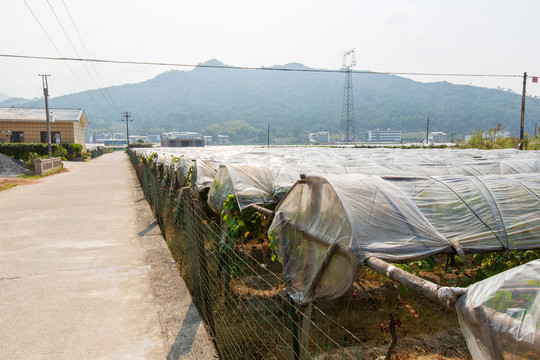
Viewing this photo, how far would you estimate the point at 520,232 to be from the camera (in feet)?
11.5

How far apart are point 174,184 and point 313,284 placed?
391 inches

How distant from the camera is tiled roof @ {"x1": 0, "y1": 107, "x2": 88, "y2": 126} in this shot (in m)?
38.5

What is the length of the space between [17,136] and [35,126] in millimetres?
1966

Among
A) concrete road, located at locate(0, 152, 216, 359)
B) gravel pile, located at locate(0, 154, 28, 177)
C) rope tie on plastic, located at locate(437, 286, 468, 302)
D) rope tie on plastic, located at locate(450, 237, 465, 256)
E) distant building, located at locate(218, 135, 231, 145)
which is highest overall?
distant building, located at locate(218, 135, 231, 145)

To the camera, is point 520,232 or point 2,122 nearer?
point 520,232

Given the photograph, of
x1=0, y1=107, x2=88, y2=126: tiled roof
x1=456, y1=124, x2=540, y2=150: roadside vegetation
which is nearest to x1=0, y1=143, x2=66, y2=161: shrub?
x1=0, y1=107, x2=88, y2=126: tiled roof

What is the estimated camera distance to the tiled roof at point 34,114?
126 ft

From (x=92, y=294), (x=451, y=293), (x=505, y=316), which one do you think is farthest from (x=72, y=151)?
(x=505, y=316)

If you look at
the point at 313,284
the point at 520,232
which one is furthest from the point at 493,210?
the point at 313,284

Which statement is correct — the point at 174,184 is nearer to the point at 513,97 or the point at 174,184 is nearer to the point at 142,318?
the point at 142,318

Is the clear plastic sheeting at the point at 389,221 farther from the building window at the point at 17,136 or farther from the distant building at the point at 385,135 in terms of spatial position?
the distant building at the point at 385,135

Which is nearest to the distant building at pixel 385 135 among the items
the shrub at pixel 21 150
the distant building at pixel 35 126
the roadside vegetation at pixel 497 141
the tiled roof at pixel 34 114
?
the roadside vegetation at pixel 497 141

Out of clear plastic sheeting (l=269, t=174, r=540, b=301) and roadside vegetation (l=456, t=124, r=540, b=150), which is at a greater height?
roadside vegetation (l=456, t=124, r=540, b=150)

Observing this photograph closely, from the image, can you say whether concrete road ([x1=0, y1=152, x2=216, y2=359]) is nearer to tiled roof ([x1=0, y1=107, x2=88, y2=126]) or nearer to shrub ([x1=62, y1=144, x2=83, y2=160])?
shrub ([x1=62, y1=144, x2=83, y2=160])
